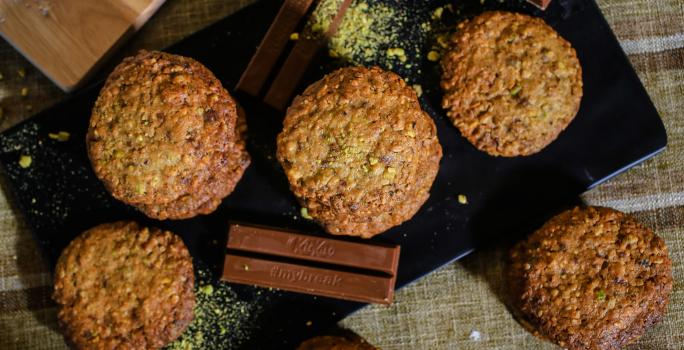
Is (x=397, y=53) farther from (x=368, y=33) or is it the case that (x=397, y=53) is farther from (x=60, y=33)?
(x=60, y=33)

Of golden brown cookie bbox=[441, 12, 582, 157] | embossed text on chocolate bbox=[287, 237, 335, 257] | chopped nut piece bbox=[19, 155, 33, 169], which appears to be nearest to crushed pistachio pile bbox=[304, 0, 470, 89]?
golden brown cookie bbox=[441, 12, 582, 157]

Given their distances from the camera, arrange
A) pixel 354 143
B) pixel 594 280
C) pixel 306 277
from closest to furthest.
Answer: pixel 354 143
pixel 594 280
pixel 306 277

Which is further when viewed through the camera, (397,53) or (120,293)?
(397,53)

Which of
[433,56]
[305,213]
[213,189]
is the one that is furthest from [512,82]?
[213,189]

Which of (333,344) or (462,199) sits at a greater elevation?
(462,199)

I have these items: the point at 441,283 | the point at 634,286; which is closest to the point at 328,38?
the point at 441,283

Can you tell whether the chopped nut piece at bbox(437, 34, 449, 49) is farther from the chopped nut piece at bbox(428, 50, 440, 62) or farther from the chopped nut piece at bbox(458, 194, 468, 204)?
the chopped nut piece at bbox(458, 194, 468, 204)

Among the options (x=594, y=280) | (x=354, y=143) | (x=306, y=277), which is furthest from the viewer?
(x=306, y=277)
